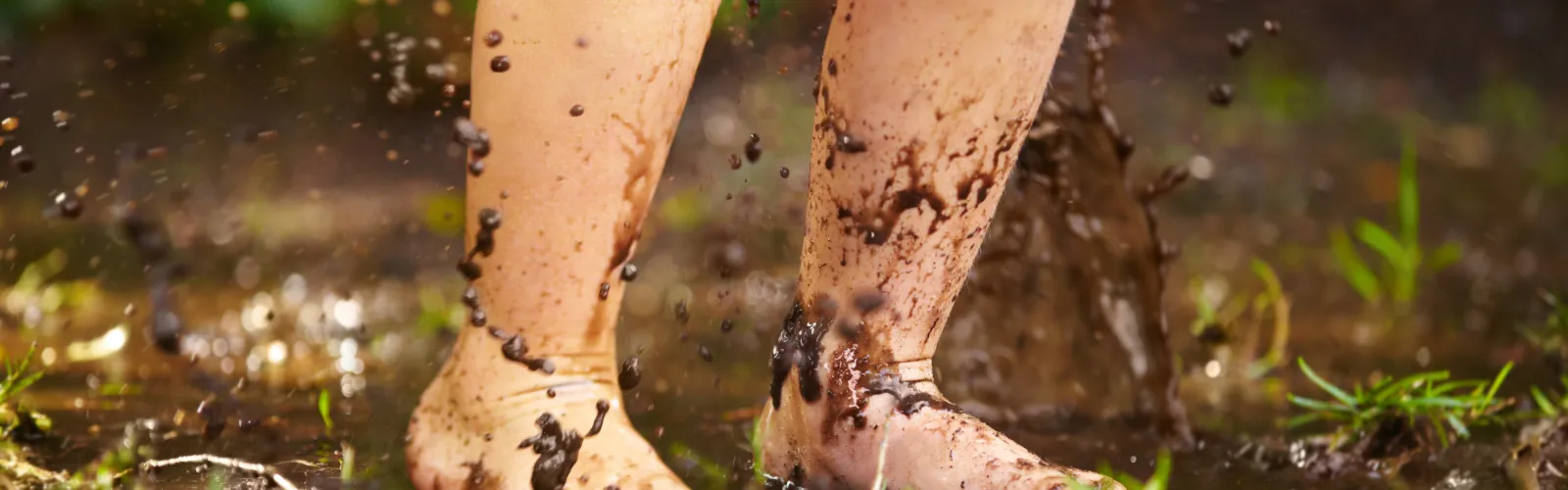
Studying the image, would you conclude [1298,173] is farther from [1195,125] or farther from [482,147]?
[482,147]

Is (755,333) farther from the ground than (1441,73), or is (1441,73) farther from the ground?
(755,333)

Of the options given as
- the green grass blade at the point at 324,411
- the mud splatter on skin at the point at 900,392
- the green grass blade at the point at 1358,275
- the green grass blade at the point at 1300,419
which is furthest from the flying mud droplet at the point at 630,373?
the green grass blade at the point at 1358,275

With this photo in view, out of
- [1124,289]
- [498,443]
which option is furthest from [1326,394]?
[498,443]

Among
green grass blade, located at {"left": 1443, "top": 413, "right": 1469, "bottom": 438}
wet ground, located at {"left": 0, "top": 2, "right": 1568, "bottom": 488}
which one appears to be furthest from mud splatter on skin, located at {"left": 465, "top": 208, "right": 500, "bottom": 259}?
green grass blade, located at {"left": 1443, "top": 413, "right": 1469, "bottom": 438}

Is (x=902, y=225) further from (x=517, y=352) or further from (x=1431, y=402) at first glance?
(x=1431, y=402)

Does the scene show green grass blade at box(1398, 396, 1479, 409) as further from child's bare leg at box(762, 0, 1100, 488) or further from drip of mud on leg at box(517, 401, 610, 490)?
drip of mud on leg at box(517, 401, 610, 490)
